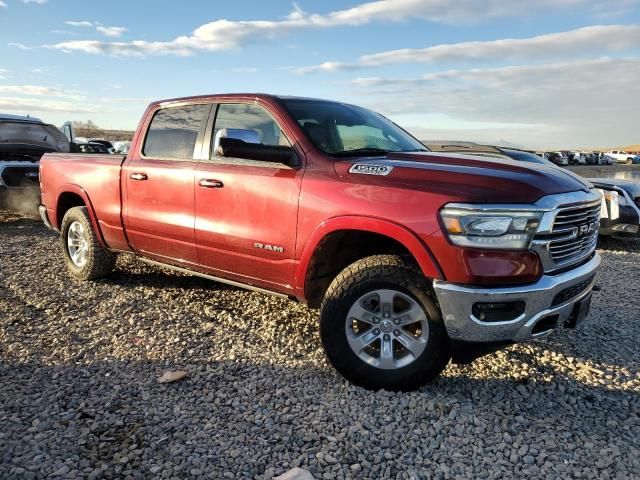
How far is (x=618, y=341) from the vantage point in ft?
14.4

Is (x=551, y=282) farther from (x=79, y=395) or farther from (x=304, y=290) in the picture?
(x=79, y=395)

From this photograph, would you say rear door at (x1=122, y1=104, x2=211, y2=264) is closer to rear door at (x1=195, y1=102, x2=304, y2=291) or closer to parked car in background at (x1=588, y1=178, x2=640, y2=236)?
rear door at (x1=195, y1=102, x2=304, y2=291)

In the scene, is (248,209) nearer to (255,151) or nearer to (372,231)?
(255,151)

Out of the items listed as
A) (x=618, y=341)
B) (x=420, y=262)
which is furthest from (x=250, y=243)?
(x=618, y=341)

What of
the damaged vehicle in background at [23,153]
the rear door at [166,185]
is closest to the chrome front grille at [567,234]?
the rear door at [166,185]

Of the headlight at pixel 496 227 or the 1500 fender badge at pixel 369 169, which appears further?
the 1500 fender badge at pixel 369 169

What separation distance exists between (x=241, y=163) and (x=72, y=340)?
1923mm

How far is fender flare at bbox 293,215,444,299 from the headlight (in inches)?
8.9

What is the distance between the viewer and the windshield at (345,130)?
402 centimetres

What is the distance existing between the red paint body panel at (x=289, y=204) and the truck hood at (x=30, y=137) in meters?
5.35

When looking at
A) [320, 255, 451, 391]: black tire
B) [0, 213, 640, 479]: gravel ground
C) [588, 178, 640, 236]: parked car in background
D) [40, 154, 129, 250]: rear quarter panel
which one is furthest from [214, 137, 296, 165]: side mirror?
[588, 178, 640, 236]: parked car in background

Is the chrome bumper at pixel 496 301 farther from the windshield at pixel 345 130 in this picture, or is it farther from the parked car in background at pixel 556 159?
the parked car in background at pixel 556 159

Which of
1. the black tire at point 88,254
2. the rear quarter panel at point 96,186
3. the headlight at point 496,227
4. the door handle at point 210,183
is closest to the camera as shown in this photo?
the headlight at point 496,227

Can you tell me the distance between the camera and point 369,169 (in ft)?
11.5
